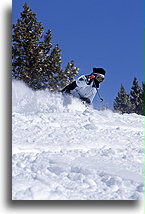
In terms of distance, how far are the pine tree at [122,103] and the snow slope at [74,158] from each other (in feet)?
61.9

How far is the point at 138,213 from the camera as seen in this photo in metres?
Answer: 2.62

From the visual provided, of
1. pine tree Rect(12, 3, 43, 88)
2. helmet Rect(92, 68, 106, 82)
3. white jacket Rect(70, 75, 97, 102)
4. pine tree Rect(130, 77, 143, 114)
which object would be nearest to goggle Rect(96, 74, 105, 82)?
helmet Rect(92, 68, 106, 82)

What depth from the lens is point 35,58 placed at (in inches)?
436

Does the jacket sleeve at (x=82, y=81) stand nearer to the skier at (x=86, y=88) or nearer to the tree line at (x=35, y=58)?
the skier at (x=86, y=88)

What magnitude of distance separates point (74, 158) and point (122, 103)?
21684 millimetres

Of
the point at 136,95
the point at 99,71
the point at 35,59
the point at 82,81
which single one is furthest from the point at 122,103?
the point at 99,71

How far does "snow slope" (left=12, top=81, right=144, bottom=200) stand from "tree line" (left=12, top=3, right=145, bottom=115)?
398 centimetres

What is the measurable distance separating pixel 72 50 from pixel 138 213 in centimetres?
228

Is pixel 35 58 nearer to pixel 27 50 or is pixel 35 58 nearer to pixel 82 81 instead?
pixel 27 50

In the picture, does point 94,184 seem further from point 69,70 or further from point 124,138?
point 69,70

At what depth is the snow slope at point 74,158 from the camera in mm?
2359

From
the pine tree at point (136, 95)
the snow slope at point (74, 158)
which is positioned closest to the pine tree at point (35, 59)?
the snow slope at point (74, 158)

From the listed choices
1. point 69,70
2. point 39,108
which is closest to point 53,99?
point 39,108

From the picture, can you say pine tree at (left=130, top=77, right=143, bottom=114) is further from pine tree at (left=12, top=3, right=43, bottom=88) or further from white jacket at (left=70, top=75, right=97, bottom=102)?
white jacket at (left=70, top=75, right=97, bottom=102)
